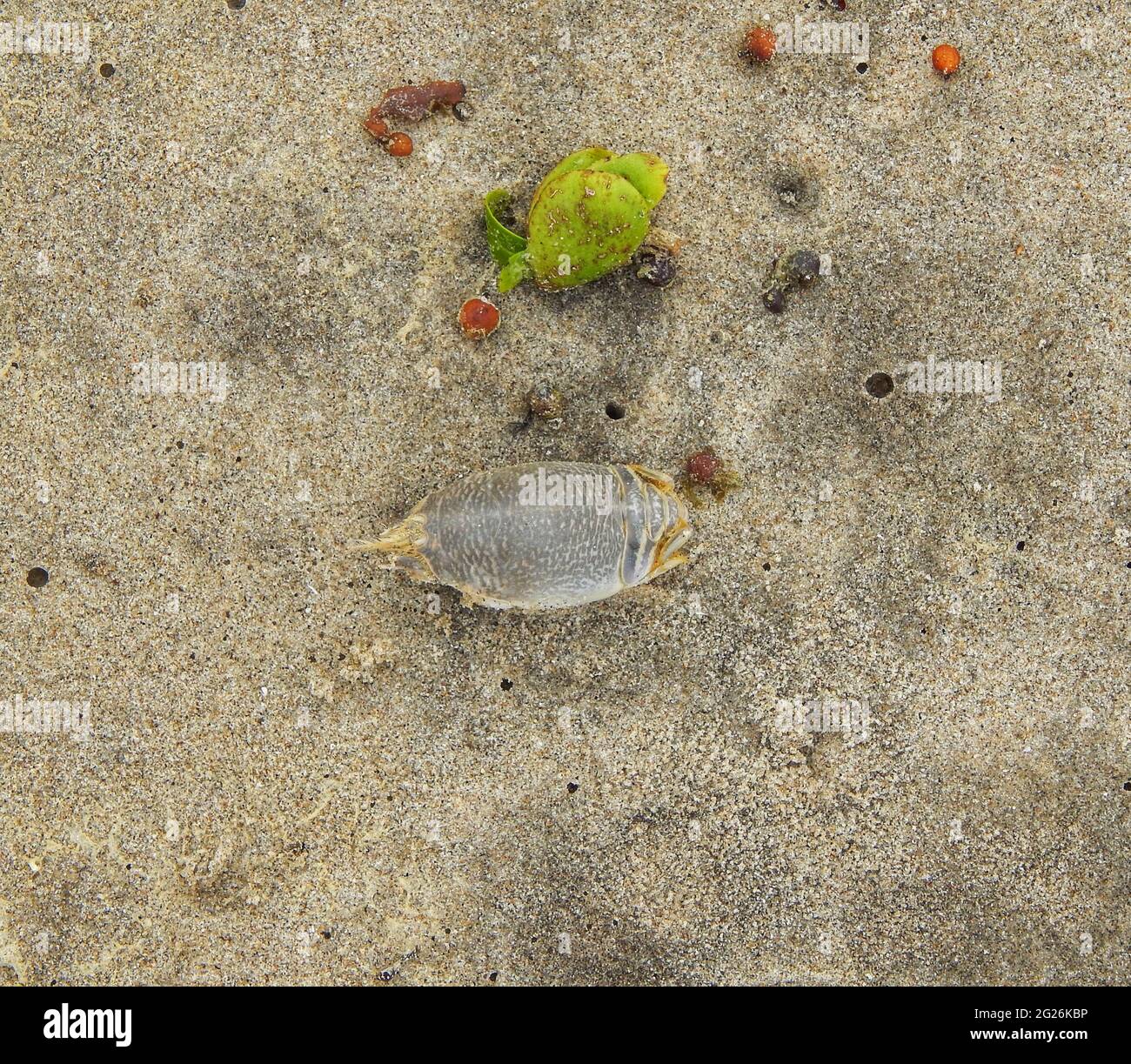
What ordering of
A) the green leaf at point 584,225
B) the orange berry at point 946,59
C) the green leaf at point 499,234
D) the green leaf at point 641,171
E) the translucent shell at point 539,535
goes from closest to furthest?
the translucent shell at point 539,535, the green leaf at point 584,225, the green leaf at point 641,171, the green leaf at point 499,234, the orange berry at point 946,59

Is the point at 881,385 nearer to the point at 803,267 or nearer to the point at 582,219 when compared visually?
the point at 803,267

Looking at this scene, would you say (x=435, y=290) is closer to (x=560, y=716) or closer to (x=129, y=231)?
(x=129, y=231)

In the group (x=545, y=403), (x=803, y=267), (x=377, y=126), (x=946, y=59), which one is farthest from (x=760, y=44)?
(x=545, y=403)

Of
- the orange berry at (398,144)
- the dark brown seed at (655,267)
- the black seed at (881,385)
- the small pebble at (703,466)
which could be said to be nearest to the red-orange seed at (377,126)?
the orange berry at (398,144)

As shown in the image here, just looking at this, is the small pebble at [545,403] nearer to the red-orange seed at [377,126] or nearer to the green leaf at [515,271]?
the green leaf at [515,271]

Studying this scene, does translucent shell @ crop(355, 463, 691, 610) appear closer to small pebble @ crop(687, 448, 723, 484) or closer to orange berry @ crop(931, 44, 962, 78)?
small pebble @ crop(687, 448, 723, 484)

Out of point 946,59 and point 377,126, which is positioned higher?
point 946,59
